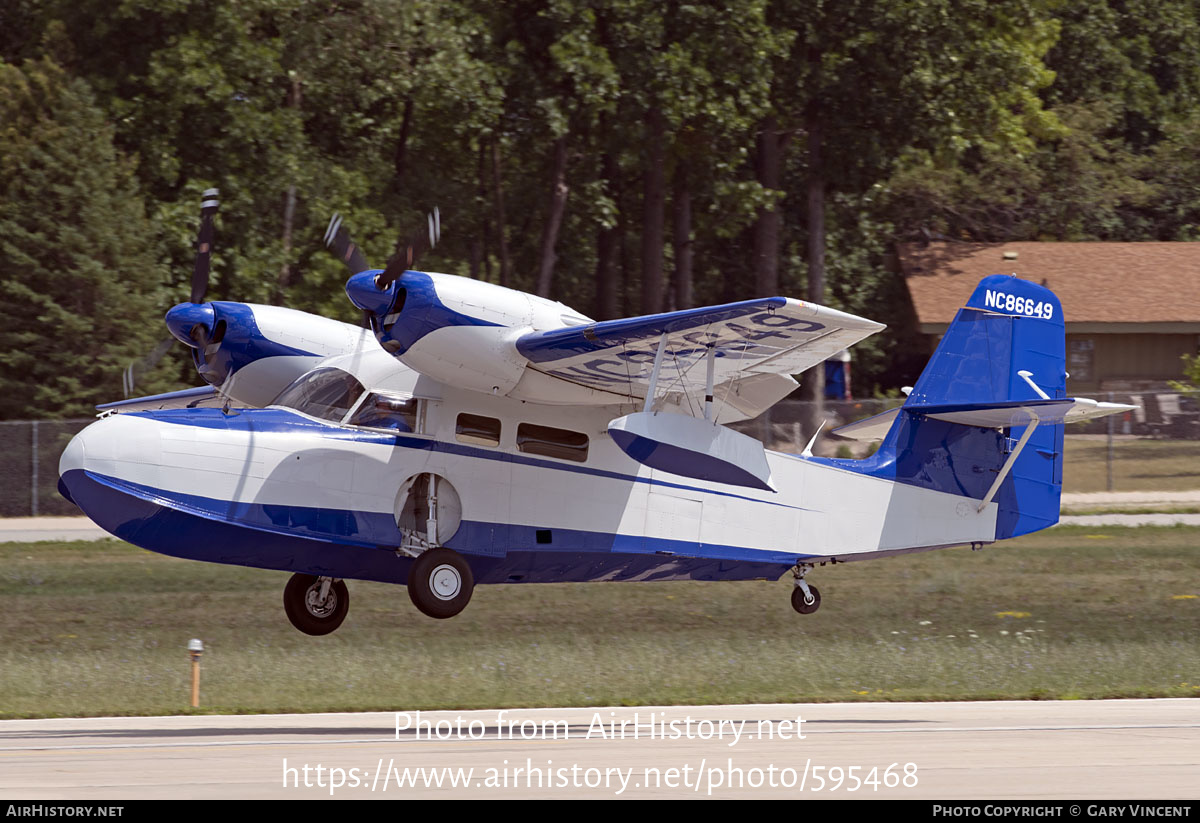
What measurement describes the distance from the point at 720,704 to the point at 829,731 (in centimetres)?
266

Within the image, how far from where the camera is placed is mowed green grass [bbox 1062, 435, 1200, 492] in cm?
3506

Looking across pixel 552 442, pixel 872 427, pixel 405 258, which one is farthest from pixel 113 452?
pixel 872 427

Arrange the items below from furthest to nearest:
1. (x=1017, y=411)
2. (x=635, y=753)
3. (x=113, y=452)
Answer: (x=1017, y=411) → (x=113, y=452) → (x=635, y=753)

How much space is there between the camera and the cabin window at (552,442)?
1505 centimetres

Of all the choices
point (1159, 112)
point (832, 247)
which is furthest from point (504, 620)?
point (1159, 112)

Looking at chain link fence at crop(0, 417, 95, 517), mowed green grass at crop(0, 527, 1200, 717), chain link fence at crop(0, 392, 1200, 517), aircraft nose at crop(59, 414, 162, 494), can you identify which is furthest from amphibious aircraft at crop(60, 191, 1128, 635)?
chain link fence at crop(0, 417, 95, 517)

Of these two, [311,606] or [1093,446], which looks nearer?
[311,606]

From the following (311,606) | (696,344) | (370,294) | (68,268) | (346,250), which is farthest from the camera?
(68,268)

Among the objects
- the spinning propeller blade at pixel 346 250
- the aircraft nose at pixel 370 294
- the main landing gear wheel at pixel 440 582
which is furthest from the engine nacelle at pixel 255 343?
the main landing gear wheel at pixel 440 582

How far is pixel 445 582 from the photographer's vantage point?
14.5m

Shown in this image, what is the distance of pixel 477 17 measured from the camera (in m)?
37.8

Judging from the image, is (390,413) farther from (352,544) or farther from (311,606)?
(311,606)

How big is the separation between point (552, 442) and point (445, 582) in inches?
72.8

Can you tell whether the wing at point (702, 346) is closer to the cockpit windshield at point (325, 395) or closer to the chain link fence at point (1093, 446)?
the cockpit windshield at point (325, 395)
